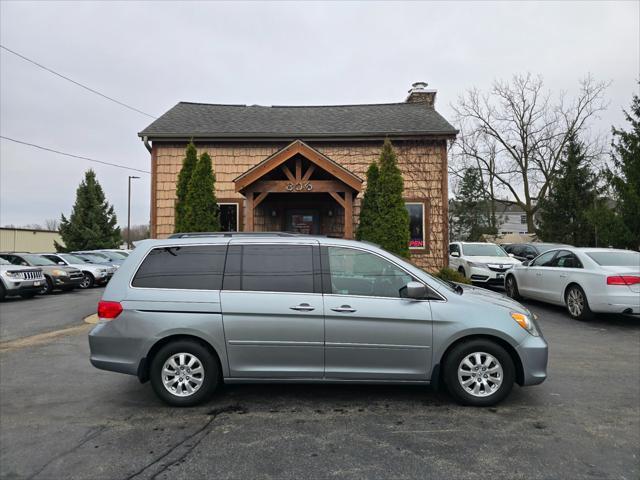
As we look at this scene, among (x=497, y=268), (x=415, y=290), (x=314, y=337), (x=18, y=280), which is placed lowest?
(x=314, y=337)

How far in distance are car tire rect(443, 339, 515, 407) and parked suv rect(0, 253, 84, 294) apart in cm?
1385

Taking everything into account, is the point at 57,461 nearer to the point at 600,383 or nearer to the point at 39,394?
the point at 39,394

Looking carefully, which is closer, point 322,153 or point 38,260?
point 322,153

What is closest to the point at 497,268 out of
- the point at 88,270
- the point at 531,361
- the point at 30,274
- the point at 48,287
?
the point at 531,361

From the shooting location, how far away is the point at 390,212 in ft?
A: 34.2

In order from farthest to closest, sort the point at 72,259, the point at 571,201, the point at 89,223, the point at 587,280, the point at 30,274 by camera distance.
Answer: the point at 89,223
the point at 571,201
the point at 72,259
the point at 30,274
the point at 587,280

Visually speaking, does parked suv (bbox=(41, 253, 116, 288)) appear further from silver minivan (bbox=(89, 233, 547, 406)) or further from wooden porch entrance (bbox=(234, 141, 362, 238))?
silver minivan (bbox=(89, 233, 547, 406))

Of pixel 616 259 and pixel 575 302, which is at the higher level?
pixel 616 259

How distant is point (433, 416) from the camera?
12.0 ft

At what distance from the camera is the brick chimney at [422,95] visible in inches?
640

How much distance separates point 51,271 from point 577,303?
51.3 ft

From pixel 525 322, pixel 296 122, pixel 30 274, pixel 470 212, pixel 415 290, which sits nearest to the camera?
pixel 415 290

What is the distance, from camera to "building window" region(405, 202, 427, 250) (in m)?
13.2

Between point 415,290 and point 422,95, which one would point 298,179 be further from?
point 422,95
